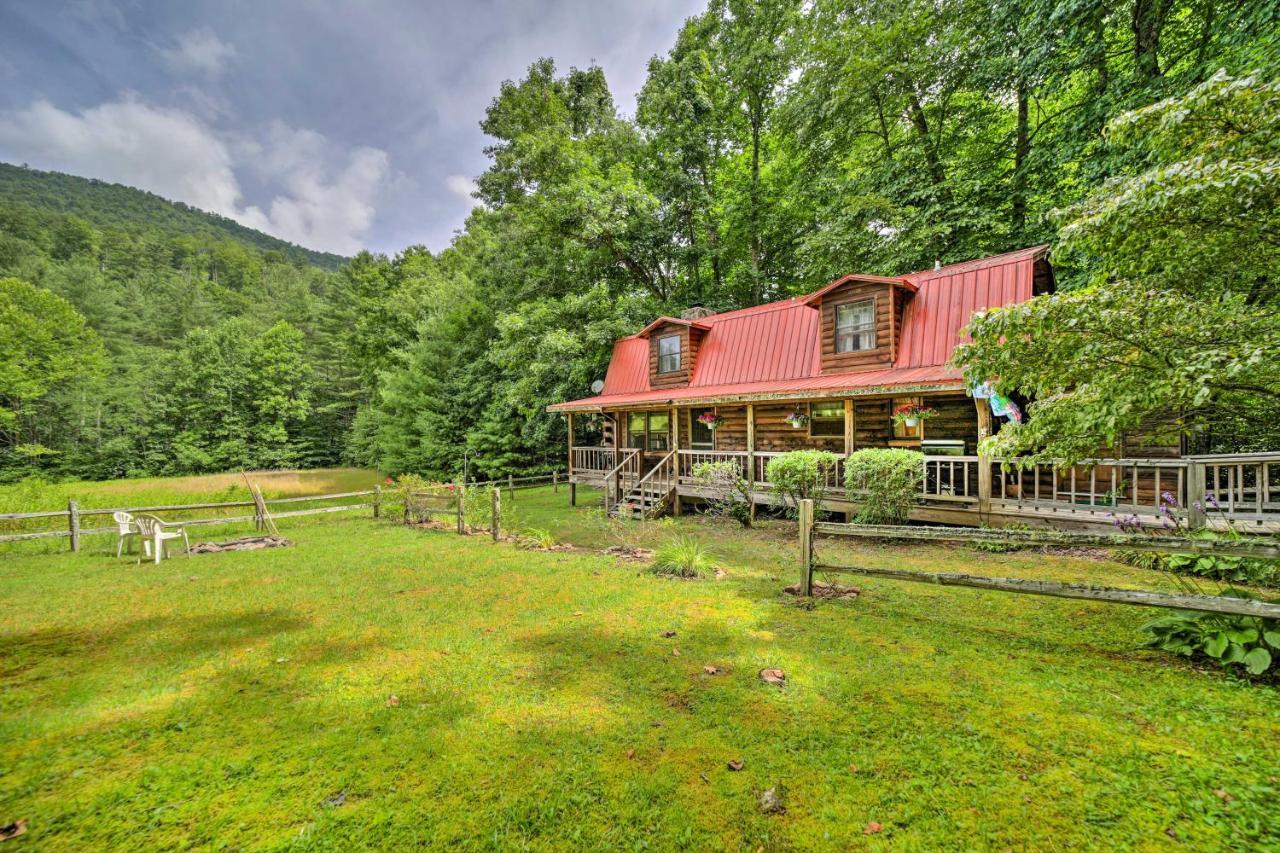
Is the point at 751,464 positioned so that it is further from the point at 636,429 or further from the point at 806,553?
the point at 636,429

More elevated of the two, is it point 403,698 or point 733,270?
point 733,270

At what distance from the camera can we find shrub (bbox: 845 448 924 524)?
8.73 meters

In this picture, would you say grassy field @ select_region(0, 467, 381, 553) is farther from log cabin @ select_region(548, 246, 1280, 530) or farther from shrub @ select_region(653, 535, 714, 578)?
log cabin @ select_region(548, 246, 1280, 530)

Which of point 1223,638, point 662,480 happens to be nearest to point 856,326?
point 662,480

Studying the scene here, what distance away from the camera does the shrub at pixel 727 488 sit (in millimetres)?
11148

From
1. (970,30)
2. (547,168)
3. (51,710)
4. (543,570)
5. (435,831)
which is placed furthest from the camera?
(547,168)

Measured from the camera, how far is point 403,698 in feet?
12.1

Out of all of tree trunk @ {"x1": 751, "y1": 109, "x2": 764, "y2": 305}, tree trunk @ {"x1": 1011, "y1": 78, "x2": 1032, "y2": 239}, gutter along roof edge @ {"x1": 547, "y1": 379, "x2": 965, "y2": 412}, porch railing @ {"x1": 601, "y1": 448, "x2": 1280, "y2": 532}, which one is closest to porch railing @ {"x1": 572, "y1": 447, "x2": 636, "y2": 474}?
gutter along roof edge @ {"x1": 547, "y1": 379, "x2": 965, "y2": 412}

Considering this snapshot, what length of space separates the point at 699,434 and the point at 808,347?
452 cm

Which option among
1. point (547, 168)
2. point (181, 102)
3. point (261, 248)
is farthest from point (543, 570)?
point (261, 248)

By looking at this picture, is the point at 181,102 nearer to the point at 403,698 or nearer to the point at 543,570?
the point at 543,570

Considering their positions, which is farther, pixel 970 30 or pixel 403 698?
pixel 970 30

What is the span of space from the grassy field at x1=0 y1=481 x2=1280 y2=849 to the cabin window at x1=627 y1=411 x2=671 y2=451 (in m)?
10.5

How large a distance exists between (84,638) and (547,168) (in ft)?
73.2
